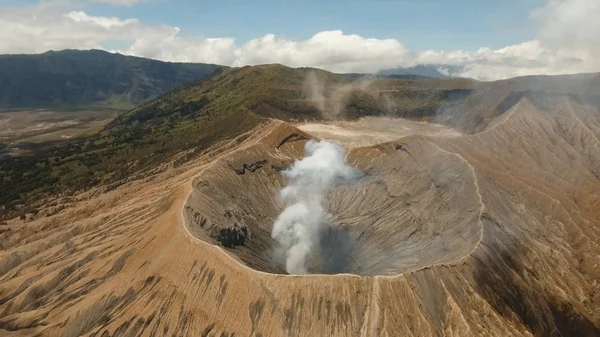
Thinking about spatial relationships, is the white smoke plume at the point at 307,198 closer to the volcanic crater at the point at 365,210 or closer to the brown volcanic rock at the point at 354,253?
the volcanic crater at the point at 365,210

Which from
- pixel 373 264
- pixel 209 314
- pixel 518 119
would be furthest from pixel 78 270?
pixel 518 119

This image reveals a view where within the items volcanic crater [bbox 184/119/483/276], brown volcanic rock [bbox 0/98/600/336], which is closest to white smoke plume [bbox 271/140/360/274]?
volcanic crater [bbox 184/119/483/276]

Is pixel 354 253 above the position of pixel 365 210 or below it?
below

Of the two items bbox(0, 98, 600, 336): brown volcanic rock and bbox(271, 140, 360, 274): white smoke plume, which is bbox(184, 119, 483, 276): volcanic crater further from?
bbox(271, 140, 360, 274): white smoke plume

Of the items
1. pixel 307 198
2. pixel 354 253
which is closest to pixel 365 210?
pixel 354 253

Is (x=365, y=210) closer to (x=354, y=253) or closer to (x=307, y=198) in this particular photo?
(x=354, y=253)
